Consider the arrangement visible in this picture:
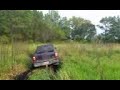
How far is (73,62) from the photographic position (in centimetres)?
1647

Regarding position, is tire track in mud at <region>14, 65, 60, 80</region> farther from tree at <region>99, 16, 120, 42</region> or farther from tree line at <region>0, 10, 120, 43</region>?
tree at <region>99, 16, 120, 42</region>

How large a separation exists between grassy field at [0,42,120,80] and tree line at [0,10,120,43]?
0.17m

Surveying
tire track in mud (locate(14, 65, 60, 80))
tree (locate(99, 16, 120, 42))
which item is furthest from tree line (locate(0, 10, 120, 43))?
tire track in mud (locate(14, 65, 60, 80))

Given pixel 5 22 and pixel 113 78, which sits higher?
pixel 5 22

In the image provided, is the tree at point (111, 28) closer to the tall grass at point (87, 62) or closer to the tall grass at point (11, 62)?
the tall grass at point (87, 62)

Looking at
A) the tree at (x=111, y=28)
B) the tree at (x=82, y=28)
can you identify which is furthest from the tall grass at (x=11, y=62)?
the tree at (x=111, y=28)

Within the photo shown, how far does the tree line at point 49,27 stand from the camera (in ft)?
54.1

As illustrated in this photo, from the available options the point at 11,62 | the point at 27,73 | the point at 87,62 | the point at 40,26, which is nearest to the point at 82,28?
the point at 87,62

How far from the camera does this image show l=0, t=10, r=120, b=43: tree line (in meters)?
16.5

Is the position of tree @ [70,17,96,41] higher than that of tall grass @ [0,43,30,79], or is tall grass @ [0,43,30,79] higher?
tree @ [70,17,96,41]

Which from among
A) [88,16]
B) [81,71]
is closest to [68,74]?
[81,71]
